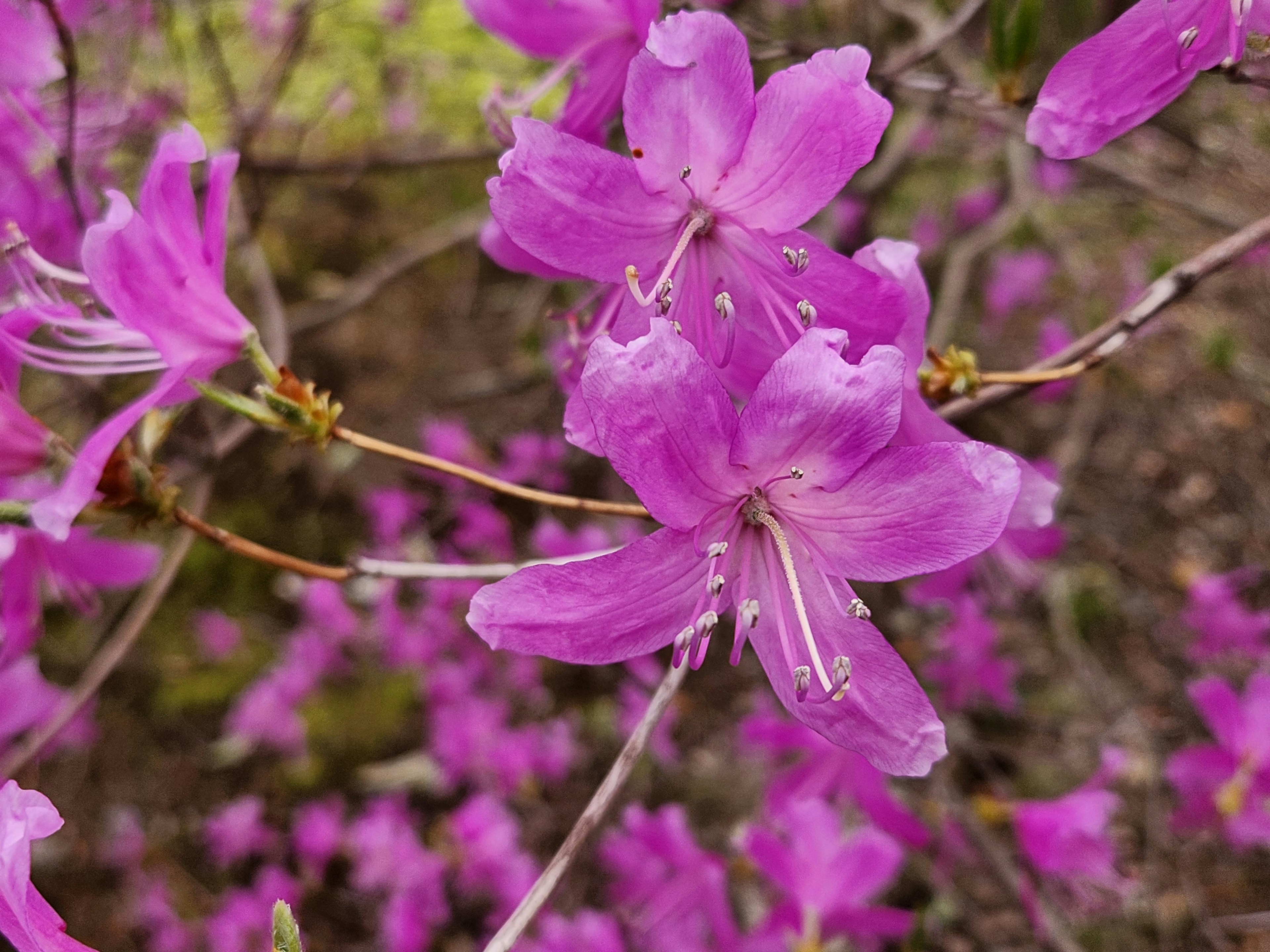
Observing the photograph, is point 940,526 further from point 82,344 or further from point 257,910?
point 257,910

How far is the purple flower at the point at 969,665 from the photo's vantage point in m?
2.48

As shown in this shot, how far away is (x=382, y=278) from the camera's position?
272cm

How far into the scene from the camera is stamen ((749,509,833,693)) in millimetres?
771

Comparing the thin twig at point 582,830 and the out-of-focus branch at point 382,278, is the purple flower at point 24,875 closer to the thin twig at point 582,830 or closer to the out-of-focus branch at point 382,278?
the thin twig at point 582,830

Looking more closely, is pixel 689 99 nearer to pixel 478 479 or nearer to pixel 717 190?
pixel 717 190

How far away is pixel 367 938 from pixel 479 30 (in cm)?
Result: 340

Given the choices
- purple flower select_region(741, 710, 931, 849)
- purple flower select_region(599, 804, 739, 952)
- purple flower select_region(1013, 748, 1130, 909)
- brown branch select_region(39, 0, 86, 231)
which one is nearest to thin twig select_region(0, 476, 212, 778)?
brown branch select_region(39, 0, 86, 231)

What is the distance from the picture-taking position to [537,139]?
758mm

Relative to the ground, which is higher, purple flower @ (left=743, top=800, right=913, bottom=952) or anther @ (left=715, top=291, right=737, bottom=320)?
anther @ (left=715, top=291, right=737, bottom=320)

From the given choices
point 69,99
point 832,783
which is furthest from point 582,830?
point 69,99

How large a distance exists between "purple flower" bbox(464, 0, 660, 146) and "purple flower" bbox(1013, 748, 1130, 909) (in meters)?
1.59

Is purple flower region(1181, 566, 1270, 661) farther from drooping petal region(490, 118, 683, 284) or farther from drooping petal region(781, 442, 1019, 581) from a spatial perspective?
drooping petal region(490, 118, 683, 284)

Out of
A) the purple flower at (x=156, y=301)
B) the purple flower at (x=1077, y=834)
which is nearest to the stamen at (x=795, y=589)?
the purple flower at (x=156, y=301)

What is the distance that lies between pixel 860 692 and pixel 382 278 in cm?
231
